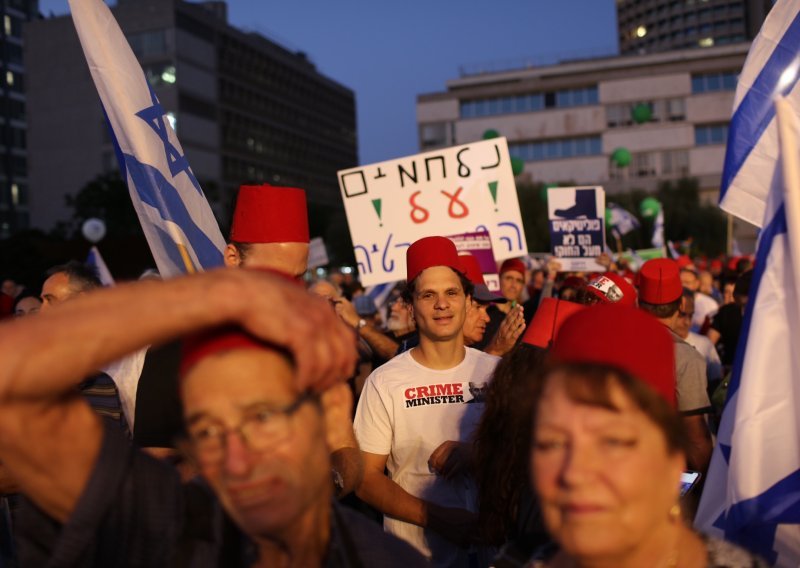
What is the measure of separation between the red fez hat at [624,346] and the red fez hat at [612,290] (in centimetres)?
234

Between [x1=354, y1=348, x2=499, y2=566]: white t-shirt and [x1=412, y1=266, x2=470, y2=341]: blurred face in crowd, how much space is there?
0.19 meters

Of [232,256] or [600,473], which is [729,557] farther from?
[232,256]

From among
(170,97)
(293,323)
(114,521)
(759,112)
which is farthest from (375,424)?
(170,97)

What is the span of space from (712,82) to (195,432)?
256ft

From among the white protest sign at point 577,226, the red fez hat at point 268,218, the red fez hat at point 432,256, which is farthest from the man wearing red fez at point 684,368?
the white protest sign at point 577,226

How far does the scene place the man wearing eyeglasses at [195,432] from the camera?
1.57 meters

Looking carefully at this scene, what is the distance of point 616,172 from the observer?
7419 centimetres

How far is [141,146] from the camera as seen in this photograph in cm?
421

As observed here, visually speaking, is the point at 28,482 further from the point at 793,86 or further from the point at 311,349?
the point at 793,86

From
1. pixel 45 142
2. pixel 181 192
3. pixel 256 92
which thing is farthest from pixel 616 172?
pixel 181 192

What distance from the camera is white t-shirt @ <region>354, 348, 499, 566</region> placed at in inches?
148

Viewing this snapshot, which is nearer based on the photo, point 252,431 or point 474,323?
→ point 252,431

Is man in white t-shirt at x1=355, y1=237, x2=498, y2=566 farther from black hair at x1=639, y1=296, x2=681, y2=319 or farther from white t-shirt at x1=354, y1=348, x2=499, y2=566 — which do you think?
black hair at x1=639, y1=296, x2=681, y2=319

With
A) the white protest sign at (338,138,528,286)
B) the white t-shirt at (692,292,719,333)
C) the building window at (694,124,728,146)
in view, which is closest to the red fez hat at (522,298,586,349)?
the white protest sign at (338,138,528,286)
